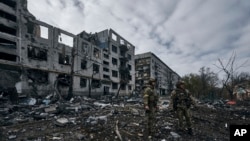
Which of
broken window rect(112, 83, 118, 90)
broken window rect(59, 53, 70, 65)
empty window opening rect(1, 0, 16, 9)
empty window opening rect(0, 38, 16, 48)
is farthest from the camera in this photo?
broken window rect(112, 83, 118, 90)

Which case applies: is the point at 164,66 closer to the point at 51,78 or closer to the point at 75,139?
the point at 51,78

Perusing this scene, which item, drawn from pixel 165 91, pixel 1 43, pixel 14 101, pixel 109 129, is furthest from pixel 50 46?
pixel 165 91

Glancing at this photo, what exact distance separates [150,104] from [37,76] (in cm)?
1924

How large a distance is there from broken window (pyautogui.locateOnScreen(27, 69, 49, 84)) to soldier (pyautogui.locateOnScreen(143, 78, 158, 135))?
732 inches

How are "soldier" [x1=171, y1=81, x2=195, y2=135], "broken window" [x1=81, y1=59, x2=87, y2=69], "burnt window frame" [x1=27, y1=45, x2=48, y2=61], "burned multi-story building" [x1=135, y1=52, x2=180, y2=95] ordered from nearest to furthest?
"soldier" [x1=171, y1=81, x2=195, y2=135]
"burnt window frame" [x1=27, y1=45, x2=48, y2=61]
"broken window" [x1=81, y1=59, x2=87, y2=69]
"burned multi-story building" [x1=135, y1=52, x2=180, y2=95]

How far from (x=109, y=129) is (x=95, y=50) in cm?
2705

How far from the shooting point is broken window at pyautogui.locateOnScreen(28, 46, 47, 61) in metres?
21.5

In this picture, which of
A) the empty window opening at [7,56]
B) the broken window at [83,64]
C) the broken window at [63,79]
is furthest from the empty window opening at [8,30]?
the broken window at [83,64]

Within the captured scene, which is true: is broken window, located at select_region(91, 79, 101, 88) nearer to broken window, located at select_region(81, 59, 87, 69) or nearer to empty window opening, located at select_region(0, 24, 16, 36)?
broken window, located at select_region(81, 59, 87, 69)

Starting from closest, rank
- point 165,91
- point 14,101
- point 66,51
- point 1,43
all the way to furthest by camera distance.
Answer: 1. point 14,101
2. point 1,43
3. point 66,51
4. point 165,91

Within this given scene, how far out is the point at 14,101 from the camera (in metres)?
17.7

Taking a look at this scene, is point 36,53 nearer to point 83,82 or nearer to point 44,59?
point 44,59

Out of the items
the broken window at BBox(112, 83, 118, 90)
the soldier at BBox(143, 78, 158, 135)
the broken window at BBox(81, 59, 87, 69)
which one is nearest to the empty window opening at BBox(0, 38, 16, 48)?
the broken window at BBox(81, 59, 87, 69)

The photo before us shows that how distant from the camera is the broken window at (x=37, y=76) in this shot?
68.7 ft
